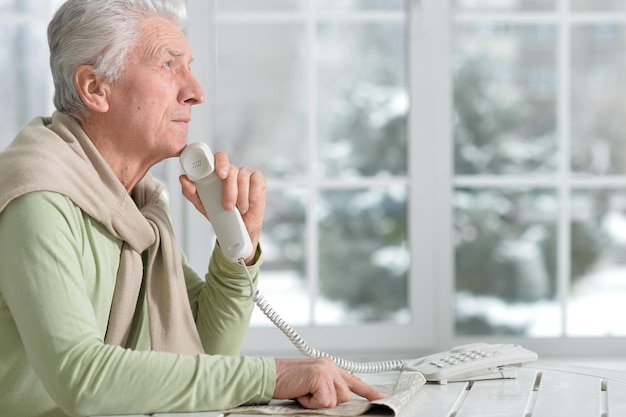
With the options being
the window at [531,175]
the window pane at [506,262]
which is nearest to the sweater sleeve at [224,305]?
the window at [531,175]

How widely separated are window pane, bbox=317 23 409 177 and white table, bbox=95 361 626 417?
2.26 m

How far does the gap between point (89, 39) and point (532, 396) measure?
3.18ft

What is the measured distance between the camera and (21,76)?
3.28 meters

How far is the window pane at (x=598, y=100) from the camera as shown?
4090mm

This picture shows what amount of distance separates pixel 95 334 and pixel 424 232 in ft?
5.57

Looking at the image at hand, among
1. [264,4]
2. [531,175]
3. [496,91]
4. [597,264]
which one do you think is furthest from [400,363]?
[264,4]

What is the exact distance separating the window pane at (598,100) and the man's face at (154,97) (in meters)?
2.44

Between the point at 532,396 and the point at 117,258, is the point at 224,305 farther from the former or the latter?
the point at 532,396

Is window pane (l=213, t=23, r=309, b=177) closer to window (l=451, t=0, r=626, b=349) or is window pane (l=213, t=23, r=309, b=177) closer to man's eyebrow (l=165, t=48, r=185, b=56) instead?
window (l=451, t=0, r=626, b=349)

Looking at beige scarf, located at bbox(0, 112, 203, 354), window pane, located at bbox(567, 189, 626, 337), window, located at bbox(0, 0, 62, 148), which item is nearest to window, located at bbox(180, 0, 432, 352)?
window pane, located at bbox(567, 189, 626, 337)

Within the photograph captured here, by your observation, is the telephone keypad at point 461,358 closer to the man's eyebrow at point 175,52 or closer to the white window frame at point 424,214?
the man's eyebrow at point 175,52

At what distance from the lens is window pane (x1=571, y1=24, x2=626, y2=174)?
4.09 meters

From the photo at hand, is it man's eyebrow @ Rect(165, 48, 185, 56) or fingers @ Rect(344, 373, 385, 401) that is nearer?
fingers @ Rect(344, 373, 385, 401)

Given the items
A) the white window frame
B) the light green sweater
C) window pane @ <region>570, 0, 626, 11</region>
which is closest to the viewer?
the light green sweater
